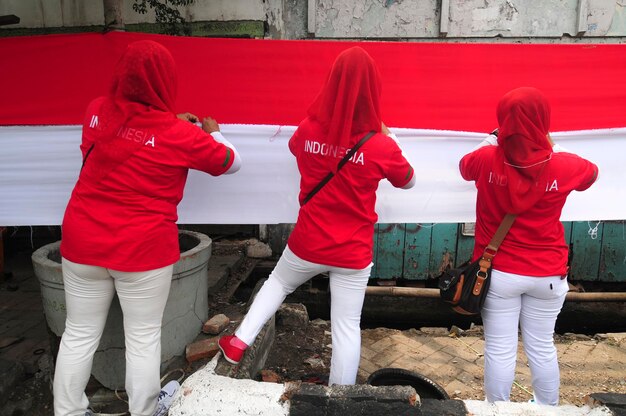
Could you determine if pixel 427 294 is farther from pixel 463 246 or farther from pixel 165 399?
pixel 165 399

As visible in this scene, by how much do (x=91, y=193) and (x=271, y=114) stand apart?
1.41m

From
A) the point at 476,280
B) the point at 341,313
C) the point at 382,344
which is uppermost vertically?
the point at 476,280

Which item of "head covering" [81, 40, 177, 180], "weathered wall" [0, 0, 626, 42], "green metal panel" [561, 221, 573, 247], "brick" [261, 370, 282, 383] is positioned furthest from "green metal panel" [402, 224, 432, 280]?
"head covering" [81, 40, 177, 180]

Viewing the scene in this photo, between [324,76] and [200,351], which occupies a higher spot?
[324,76]

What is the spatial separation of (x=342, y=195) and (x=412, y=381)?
1.38m

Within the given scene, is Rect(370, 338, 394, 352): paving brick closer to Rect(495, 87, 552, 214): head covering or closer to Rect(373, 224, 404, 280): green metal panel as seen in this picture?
Rect(373, 224, 404, 280): green metal panel

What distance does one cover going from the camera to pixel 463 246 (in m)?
5.70

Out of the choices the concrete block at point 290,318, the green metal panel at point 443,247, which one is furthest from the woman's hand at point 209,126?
the green metal panel at point 443,247

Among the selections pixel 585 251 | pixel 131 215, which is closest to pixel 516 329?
pixel 131 215

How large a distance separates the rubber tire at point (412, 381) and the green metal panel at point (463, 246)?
302cm

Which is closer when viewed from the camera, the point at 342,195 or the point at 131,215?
the point at 131,215

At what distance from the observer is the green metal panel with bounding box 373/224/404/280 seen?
5.69 m

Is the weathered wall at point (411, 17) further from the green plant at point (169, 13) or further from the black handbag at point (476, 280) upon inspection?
the black handbag at point (476, 280)

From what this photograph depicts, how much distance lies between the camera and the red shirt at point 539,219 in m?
2.40
